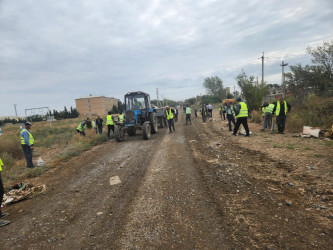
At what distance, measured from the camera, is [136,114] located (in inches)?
434

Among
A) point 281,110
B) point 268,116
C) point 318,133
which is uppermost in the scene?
point 281,110

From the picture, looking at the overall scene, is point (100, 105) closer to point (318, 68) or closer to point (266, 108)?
point (318, 68)

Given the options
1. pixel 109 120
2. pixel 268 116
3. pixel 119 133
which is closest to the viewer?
pixel 268 116

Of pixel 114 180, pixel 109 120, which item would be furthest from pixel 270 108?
pixel 109 120

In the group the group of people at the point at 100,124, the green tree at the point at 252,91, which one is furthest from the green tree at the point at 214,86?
the group of people at the point at 100,124

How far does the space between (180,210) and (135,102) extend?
351 inches

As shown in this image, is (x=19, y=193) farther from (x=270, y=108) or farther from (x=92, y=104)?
(x=92, y=104)

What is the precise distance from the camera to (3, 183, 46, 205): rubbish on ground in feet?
14.3

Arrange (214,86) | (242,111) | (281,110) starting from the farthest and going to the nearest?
(214,86) < (242,111) < (281,110)

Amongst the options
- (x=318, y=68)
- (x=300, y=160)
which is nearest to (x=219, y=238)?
(x=300, y=160)

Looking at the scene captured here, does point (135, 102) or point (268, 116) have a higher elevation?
point (135, 102)

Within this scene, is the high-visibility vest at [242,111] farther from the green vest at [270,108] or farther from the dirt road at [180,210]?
the dirt road at [180,210]

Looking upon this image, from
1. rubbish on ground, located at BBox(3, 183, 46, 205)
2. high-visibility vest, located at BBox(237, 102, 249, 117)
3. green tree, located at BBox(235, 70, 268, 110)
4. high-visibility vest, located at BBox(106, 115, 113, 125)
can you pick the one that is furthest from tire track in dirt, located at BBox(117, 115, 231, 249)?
green tree, located at BBox(235, 70, 268, 110)

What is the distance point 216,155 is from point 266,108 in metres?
5.04
